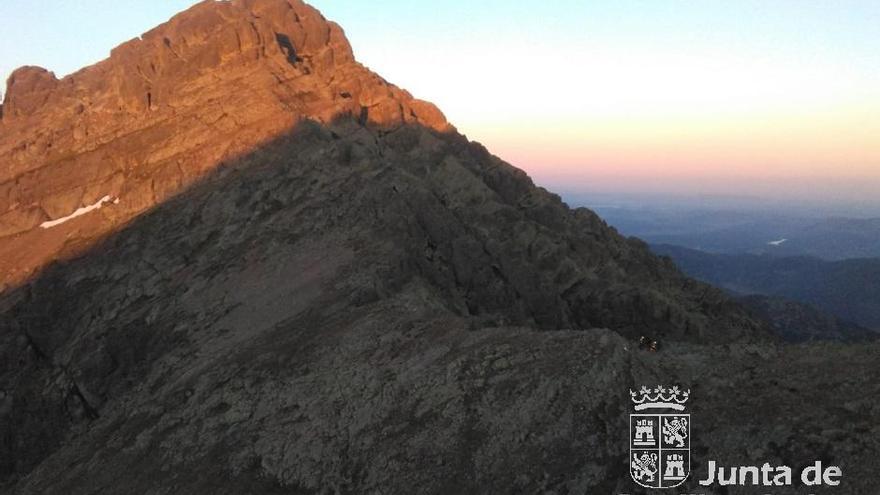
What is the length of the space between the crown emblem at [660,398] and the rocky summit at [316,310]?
1.15 ft

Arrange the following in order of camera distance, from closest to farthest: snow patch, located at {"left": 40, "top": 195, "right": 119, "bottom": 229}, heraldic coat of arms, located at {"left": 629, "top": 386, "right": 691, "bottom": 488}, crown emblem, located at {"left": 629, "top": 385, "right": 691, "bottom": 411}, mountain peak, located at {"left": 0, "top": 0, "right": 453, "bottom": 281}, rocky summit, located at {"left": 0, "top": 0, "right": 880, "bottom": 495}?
heraldic coat of arms, located at {"left": 629, "top": 386, "right": 691, "bottom": 488} → crown emblem, located at {"left": 629, "top": 385, "right": 691, "bottom": 411} → rocky summit, located at {"left": 0, "top": 0, "right": 880, "bottom": 495} → mountain peak, located at {"left": 0, "top": 0, "right": 453, "bottom": 281} → snow patch, located at {"left": 40, "top": 195, "right": 119, "bottom": 229}

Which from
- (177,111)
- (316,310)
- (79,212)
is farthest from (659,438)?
(79,212)

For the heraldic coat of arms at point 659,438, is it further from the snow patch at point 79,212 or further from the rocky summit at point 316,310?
the snow patch at point 79,212

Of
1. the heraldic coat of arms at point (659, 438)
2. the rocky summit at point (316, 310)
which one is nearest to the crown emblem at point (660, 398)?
the heraldic coat of arms at point (659, 438)

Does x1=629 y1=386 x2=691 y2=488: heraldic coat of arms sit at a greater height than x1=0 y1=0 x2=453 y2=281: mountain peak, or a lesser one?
lesser

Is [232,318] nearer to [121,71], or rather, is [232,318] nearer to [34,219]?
[34,219]

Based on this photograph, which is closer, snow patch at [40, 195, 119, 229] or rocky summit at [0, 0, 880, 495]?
rocky summit at [0, 0, 880, 495]

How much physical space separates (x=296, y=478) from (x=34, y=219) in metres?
49.2

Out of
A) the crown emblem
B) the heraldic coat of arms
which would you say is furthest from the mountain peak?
the heraldic coat of arms

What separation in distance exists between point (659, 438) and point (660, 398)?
1.55 m

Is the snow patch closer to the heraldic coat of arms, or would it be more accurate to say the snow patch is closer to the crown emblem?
the crown emblem

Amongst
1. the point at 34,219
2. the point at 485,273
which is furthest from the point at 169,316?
the point at 34,219

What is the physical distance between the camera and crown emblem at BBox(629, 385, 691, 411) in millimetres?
19312

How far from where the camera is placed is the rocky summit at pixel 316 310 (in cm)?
1984
